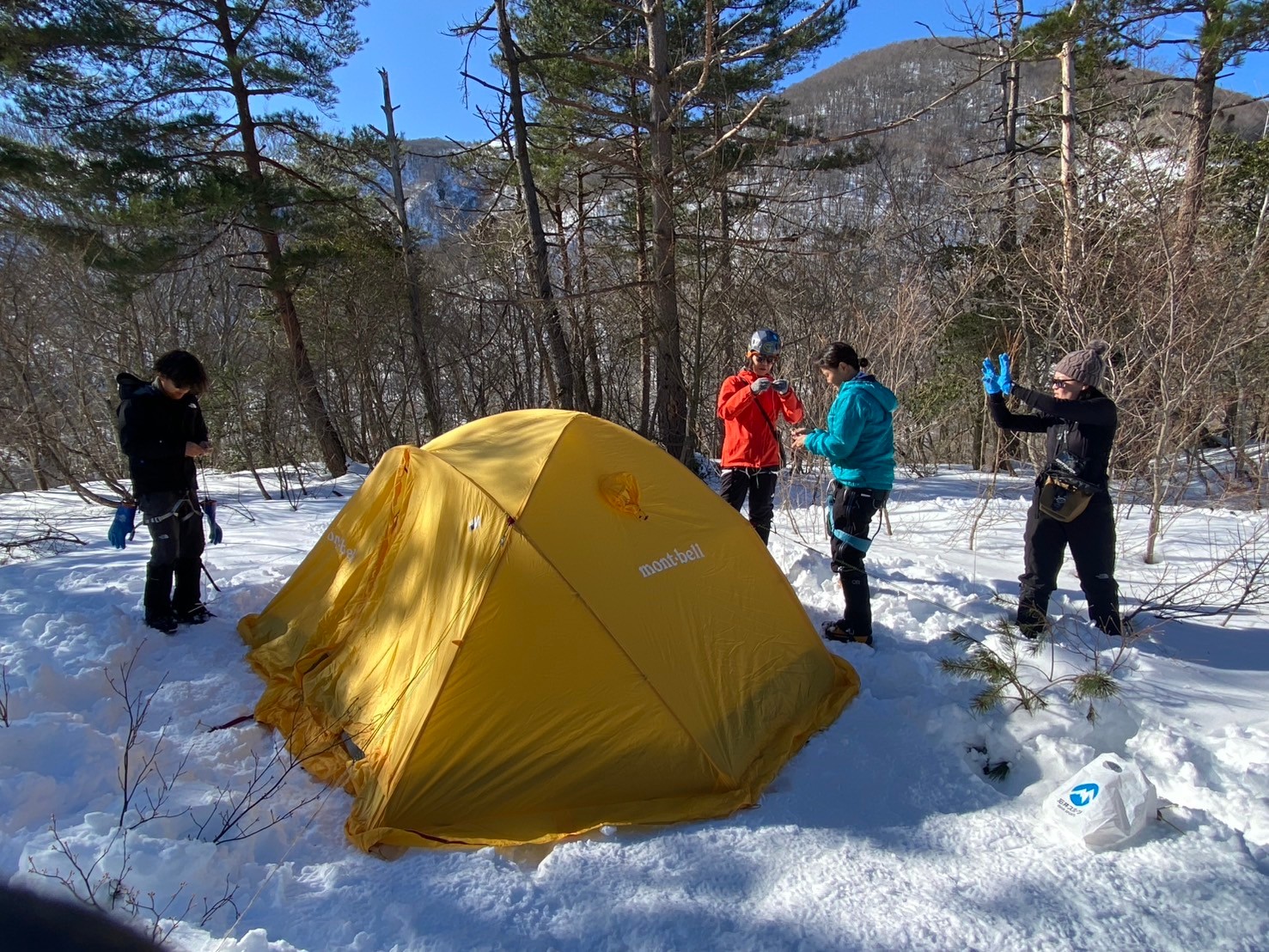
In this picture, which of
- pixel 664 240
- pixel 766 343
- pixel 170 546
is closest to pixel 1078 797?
pixel 766 343

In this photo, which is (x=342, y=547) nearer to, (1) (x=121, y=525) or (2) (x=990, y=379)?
(1) (x=121, y=525)

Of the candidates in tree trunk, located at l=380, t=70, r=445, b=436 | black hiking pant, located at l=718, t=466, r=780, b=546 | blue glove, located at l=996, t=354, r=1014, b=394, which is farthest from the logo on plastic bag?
tree trunk, located at l=380, t=70, r=445, b=436

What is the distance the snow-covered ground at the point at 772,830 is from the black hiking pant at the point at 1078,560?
0.16 metres

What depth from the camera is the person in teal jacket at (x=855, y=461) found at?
3736mm

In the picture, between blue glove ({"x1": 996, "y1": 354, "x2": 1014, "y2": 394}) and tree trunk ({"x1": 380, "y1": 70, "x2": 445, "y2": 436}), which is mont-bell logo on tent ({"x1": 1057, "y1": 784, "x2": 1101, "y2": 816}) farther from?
tree trunk ({"x1": 380, "y1": 70, "x2": 445, "y2": 436})

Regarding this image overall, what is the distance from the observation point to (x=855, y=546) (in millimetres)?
3816

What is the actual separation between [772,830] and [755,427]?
2.82 m

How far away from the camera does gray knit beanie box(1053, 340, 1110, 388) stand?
350 centimetres

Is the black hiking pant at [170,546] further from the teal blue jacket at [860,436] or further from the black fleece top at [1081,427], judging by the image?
the black fleece top at [1081,427]

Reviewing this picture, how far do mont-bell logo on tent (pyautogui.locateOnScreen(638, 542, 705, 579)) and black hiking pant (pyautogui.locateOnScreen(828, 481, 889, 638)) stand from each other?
0.96 meters

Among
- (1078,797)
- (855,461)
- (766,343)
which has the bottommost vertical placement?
(1078,797)

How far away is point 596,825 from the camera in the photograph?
8.34 ft

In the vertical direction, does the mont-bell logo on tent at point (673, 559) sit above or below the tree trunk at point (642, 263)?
below

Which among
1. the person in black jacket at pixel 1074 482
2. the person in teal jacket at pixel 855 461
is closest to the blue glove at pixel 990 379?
the person in black jacket at pixel 1074 482
